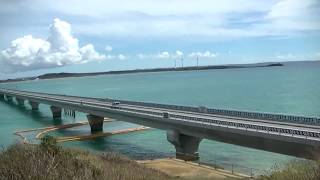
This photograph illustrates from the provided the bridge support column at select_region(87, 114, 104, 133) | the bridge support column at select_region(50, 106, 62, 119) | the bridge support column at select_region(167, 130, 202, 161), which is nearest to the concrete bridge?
the bridge support column at select_region(167, 130, 202, 161)

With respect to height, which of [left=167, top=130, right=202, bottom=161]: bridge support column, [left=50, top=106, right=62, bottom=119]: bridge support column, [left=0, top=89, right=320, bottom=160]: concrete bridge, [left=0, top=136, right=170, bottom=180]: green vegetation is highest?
[left=0, top=136, right=170, bottom=180]: green vegetation

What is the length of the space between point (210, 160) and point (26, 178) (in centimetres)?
4334

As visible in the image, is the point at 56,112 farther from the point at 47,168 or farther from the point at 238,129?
the point at 47,168

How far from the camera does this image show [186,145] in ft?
199

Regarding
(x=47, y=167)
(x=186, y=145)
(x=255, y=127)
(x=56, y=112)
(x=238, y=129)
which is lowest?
(x=56, y=112)

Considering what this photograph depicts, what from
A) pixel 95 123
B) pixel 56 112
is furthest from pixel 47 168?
pixel 56 112

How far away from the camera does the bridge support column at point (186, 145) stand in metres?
60.0

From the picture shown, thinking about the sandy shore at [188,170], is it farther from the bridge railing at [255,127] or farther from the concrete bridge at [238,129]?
the bridge railing at [255,127]

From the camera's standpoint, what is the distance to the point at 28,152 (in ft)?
72.4

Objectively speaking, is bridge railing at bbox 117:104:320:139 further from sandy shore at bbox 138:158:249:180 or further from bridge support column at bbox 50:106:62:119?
bridge support column at bbox 50:106:62:119

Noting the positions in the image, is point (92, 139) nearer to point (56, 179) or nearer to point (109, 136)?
point (109, 136)

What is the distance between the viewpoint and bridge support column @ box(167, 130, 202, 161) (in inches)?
2362

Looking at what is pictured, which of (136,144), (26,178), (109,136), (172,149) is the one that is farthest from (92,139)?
(26,178)

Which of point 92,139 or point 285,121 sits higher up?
point 285,121
